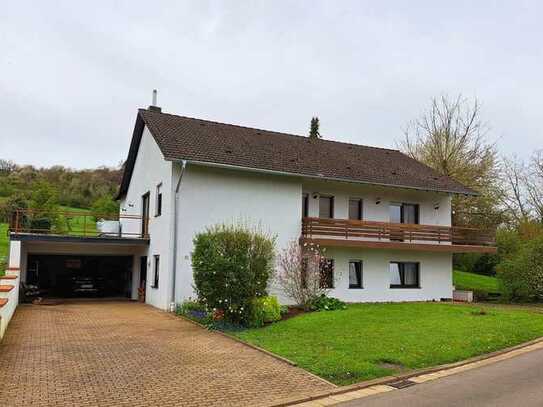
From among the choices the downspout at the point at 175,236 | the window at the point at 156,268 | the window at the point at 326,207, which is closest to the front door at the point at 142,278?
the window at the point at 156,268

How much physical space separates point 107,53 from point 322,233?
10.3 meters

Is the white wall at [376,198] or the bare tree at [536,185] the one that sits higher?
the bare tree at [536,185]

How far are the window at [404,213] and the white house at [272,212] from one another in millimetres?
63

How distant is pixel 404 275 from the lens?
22.0 meters

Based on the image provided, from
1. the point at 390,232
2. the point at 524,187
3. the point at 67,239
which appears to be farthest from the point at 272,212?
the point at 524,187

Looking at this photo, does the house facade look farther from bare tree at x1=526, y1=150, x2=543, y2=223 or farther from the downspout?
bare tree at x1=526, y1=150, x2=543, y2=223

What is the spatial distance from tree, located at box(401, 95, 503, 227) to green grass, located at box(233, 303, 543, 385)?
18.1m

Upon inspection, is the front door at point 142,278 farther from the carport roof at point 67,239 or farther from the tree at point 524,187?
the tree at point 524,187

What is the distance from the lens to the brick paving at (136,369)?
7.15 metres

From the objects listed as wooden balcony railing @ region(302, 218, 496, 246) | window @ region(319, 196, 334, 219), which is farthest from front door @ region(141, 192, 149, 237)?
window @ region(319, 196, 334, 219)

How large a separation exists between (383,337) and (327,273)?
8.31 meters

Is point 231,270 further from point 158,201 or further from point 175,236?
point 158,201

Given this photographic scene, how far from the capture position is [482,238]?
918 inches

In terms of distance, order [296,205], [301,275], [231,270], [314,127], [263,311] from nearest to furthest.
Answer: [231,270] < [263,311] < [301,275] < [296,205] < [314,127]
